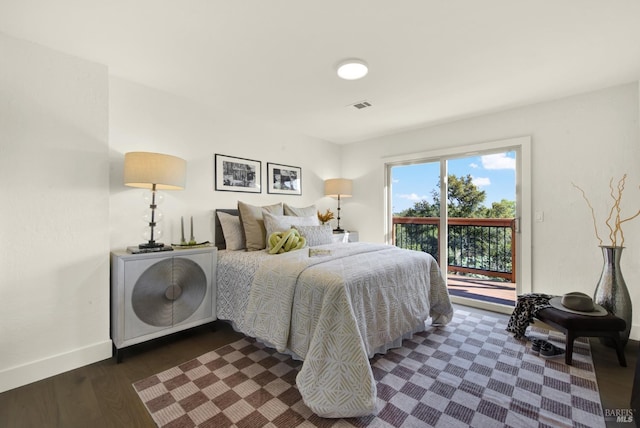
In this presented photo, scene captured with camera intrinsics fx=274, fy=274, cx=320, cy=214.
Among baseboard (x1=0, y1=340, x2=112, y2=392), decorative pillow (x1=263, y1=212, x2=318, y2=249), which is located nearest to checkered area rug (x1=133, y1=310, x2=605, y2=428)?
baseboard (x1=0, y1=340, x2=112, y2=392)

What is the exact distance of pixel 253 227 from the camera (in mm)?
2883

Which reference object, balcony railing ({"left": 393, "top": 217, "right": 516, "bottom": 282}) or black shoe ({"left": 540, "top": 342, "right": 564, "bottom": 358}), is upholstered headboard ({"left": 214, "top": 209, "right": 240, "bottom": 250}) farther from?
black shoe ({"left": 540, "top": 342, "right": 564, "bottom": 358})

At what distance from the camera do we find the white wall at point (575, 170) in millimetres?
2492

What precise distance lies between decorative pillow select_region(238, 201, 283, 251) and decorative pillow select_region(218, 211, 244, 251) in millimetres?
71

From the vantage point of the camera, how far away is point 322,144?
450 centimetres

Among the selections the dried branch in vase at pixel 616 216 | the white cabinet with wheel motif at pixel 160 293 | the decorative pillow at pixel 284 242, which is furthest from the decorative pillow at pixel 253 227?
the dried branch in vase at pixel 616 216

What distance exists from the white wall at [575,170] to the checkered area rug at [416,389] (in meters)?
0.78

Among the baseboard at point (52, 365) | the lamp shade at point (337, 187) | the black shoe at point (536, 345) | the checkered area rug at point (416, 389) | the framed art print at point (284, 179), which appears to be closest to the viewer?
the checkered area rug at point (416, 389)

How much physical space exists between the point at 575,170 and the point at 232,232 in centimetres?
358

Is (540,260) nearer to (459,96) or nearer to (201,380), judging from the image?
(459,96)

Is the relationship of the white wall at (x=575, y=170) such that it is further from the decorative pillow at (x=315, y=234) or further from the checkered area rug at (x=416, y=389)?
the decorative pillow at (x=315, y=234)

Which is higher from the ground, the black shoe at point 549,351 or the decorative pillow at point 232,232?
the decorative pillow at point 232,232

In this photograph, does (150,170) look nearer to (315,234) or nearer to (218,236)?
(218,236)

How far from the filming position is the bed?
1.53 meters
